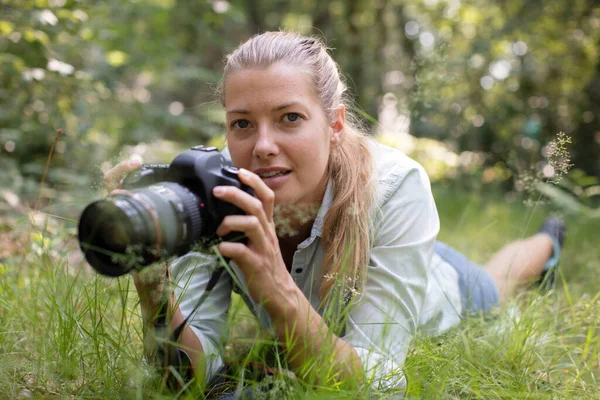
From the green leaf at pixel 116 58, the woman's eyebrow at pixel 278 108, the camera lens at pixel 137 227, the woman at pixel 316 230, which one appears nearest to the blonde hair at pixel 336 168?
the woman at pixel 316 230

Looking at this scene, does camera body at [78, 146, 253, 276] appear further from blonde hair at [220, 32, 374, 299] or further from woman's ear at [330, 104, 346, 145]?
woman's ear at [330, 104, 346, 145]

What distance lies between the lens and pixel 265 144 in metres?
1.57

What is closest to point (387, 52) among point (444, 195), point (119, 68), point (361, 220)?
point (444, 195)

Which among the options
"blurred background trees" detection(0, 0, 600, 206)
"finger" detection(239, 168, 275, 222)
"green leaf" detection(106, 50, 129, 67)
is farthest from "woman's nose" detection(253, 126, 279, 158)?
"green leaf" detection(106, 50, 129, 67)

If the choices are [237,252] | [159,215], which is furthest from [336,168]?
[159,215]

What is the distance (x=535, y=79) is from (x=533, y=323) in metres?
4.15

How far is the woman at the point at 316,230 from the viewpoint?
1356 mm

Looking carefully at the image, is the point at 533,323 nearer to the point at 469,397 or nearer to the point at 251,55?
the point at 469,397

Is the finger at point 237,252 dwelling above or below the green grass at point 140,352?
above

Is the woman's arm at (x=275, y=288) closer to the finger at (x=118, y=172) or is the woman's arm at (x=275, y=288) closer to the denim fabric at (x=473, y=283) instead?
the finger at (x=118, y=172)

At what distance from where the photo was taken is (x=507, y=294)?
83.6 inches

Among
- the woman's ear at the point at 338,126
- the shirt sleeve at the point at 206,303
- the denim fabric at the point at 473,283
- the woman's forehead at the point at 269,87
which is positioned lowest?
the denim fabric at the point at 473,283

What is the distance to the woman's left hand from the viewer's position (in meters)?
1.24

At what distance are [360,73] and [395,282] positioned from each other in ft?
18.0
